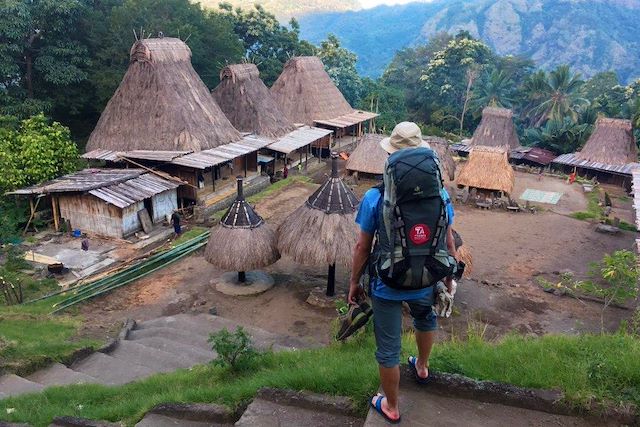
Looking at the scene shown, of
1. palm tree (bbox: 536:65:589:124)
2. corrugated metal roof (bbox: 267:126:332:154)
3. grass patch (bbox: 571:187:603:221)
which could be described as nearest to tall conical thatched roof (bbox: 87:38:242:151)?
corrugated metal roof (bbox: 267:126:332:154)

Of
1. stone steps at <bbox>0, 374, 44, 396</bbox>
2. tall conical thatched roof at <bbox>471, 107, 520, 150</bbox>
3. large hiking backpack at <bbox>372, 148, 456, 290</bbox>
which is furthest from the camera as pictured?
tall conical thatched roof at <bbox>471, 107, 520, 150</bbox>

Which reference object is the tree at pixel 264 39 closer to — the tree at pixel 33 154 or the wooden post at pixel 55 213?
the tree at pixel 33 154

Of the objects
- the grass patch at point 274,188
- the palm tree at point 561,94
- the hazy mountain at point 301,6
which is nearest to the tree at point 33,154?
the grass patch at point 274,188

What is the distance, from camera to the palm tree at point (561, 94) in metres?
33.6

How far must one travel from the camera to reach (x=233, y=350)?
5.37 meters

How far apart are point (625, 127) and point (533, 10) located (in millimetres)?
78945

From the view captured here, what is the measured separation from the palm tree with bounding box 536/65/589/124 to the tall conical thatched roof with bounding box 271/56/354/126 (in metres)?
16.1

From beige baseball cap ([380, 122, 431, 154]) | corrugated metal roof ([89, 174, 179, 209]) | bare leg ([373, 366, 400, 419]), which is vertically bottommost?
corrugated metal roof ([89, 174, 179, 209])

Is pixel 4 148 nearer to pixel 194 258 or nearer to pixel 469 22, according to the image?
pixel 194 258

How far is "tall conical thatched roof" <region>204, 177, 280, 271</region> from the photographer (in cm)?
1242

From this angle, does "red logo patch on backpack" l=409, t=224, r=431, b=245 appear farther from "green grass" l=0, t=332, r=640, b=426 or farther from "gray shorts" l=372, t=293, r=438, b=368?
"green grass" l=0, t=332, r=640, b=426

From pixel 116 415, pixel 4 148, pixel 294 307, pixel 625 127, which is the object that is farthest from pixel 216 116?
pixel 625 127

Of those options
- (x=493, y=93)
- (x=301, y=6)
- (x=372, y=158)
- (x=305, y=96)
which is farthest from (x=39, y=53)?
(x=301, y=6)

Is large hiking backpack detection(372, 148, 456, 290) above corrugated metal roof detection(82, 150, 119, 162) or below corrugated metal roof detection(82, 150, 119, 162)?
above
